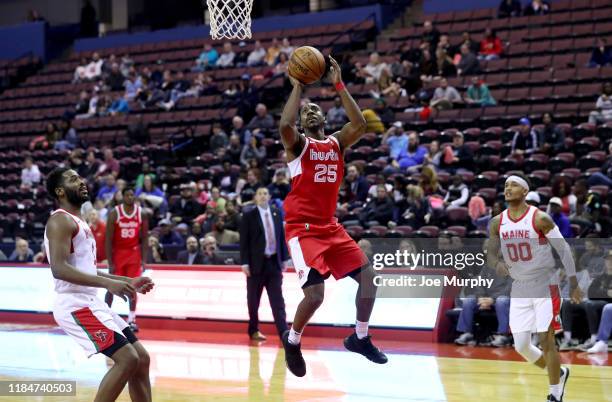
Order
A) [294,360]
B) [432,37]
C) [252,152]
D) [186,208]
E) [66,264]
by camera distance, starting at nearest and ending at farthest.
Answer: [66,264], [294,360], [186,208], [252,152], [432,37]

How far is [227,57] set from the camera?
22156mm

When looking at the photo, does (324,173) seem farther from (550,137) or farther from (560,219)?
(550,137)

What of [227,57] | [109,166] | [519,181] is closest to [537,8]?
[227,57]

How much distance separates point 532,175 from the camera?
45.5 feet

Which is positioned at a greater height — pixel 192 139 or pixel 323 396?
pixel 192 139

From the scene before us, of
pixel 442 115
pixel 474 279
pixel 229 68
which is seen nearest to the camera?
pixel 474 279

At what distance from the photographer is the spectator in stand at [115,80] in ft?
77.2

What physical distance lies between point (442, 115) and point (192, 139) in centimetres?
570

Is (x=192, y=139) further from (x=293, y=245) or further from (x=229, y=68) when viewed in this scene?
(x=293, y=245)

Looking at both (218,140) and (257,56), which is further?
(257,56)

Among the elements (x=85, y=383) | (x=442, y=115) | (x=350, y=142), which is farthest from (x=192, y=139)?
(x=350, y=142)

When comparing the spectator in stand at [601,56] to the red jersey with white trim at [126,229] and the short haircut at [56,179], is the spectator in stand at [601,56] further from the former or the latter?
the short haircut at [56,179]

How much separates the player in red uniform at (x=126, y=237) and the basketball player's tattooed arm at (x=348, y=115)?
16.8ft

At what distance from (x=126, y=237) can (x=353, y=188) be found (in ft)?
14.1
